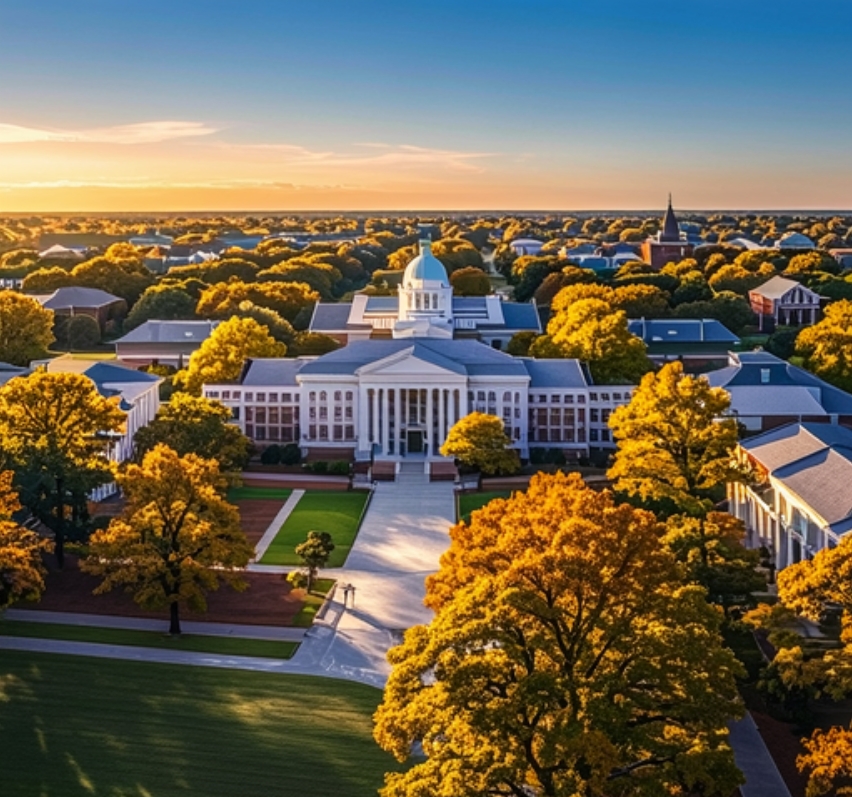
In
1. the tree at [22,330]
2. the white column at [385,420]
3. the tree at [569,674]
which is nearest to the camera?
the tree at [569,674]

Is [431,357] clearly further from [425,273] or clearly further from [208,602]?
[208,602]

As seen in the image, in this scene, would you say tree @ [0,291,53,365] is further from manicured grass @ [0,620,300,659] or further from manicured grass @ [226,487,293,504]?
manicured grass @ [0,620,300,659]

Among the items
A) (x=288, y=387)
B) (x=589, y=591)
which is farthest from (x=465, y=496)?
(x=589, y=591)

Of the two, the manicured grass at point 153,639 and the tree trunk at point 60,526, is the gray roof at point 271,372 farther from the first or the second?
the manicured grass at point 153,639

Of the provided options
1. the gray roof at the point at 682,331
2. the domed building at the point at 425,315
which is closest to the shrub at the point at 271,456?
the domed building at the point at 425,315

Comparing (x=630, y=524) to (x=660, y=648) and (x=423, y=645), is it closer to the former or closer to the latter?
(x=660, y=648)

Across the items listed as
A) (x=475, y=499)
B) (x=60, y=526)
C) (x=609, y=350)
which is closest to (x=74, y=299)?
(x=609, y=350)

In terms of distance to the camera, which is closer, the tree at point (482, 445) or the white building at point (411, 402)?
the tree at point (482, 445)
